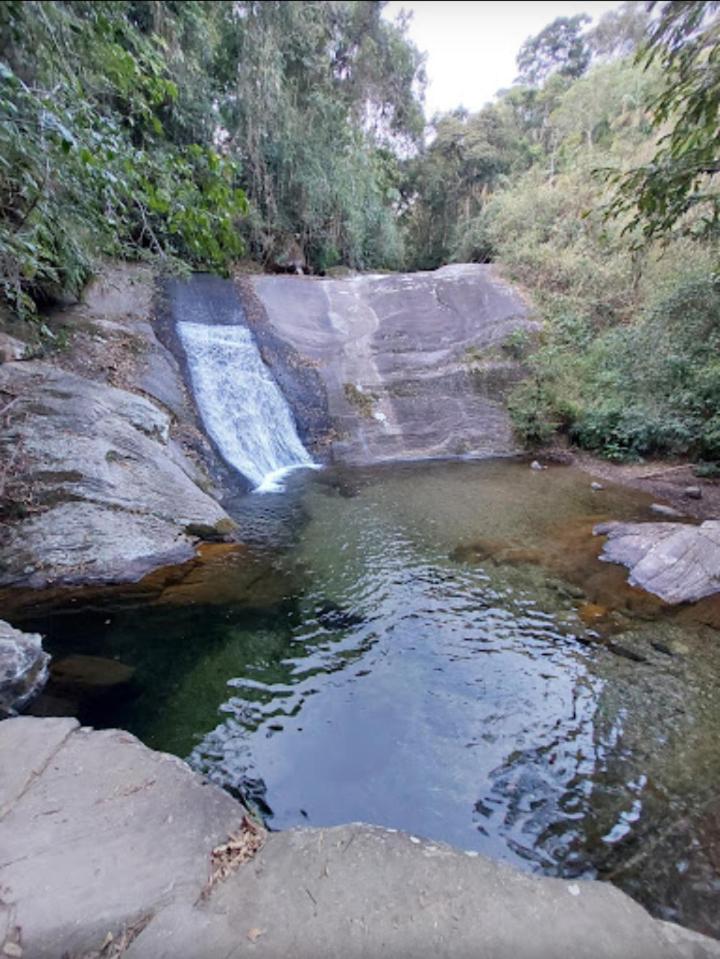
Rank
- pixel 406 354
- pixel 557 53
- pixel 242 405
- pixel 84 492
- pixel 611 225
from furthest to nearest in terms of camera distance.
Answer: pixel 557 53 → pixel 611 225 → pixel 406 354 → pixel 242 405 → pixel 84 492

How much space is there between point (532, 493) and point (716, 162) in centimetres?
553

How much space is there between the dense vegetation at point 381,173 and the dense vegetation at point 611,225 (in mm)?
39

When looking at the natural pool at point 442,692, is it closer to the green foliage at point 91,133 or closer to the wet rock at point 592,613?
the wet rock at point 592,613

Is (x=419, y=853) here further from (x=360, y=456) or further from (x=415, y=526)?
(x=360, y=456)

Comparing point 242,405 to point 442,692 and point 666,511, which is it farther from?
point 442,692

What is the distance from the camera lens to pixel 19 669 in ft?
11.1

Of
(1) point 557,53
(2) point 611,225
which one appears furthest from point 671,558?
(1) point 557,53

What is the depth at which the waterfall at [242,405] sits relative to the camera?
945 cm

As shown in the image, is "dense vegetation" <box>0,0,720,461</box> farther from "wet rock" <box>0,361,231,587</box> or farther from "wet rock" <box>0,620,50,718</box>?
"wet rock" <box>0,620,50,718</box>

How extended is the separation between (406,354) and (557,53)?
1084 inches

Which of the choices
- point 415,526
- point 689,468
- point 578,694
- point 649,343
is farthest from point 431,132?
point 578,694

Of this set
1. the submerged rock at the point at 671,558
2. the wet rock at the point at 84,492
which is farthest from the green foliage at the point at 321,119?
the submerged rock at the point at 671,558

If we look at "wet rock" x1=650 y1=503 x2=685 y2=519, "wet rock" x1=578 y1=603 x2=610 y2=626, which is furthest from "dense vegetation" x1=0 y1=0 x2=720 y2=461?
"wet rock" x1=578 y1=603 x2=610 y2=626

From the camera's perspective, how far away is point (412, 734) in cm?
345
